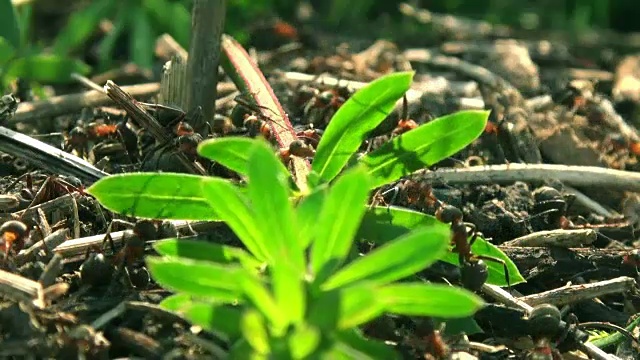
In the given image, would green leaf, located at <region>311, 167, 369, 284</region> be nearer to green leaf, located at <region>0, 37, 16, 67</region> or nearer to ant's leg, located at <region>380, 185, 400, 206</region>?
ant's leg, located at <region>380, 185, 400, 206</region>

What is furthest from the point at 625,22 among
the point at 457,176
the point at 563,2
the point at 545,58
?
the point at 457,176

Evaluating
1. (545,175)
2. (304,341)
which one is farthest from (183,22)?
(304,341)

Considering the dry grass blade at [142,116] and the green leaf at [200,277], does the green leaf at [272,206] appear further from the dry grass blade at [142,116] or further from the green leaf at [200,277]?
the dry grass blade at [142,116]

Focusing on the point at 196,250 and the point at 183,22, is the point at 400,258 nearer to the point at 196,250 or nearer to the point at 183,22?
the point at 196,250

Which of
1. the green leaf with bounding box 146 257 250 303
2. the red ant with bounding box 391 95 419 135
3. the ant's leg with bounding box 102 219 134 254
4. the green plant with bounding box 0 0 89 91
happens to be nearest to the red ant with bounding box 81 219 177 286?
the ant's leg with bounding box 102 219 134 254

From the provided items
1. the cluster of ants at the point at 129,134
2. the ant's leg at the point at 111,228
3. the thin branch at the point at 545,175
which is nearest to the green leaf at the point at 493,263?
the thin branch at the point at 545,175
